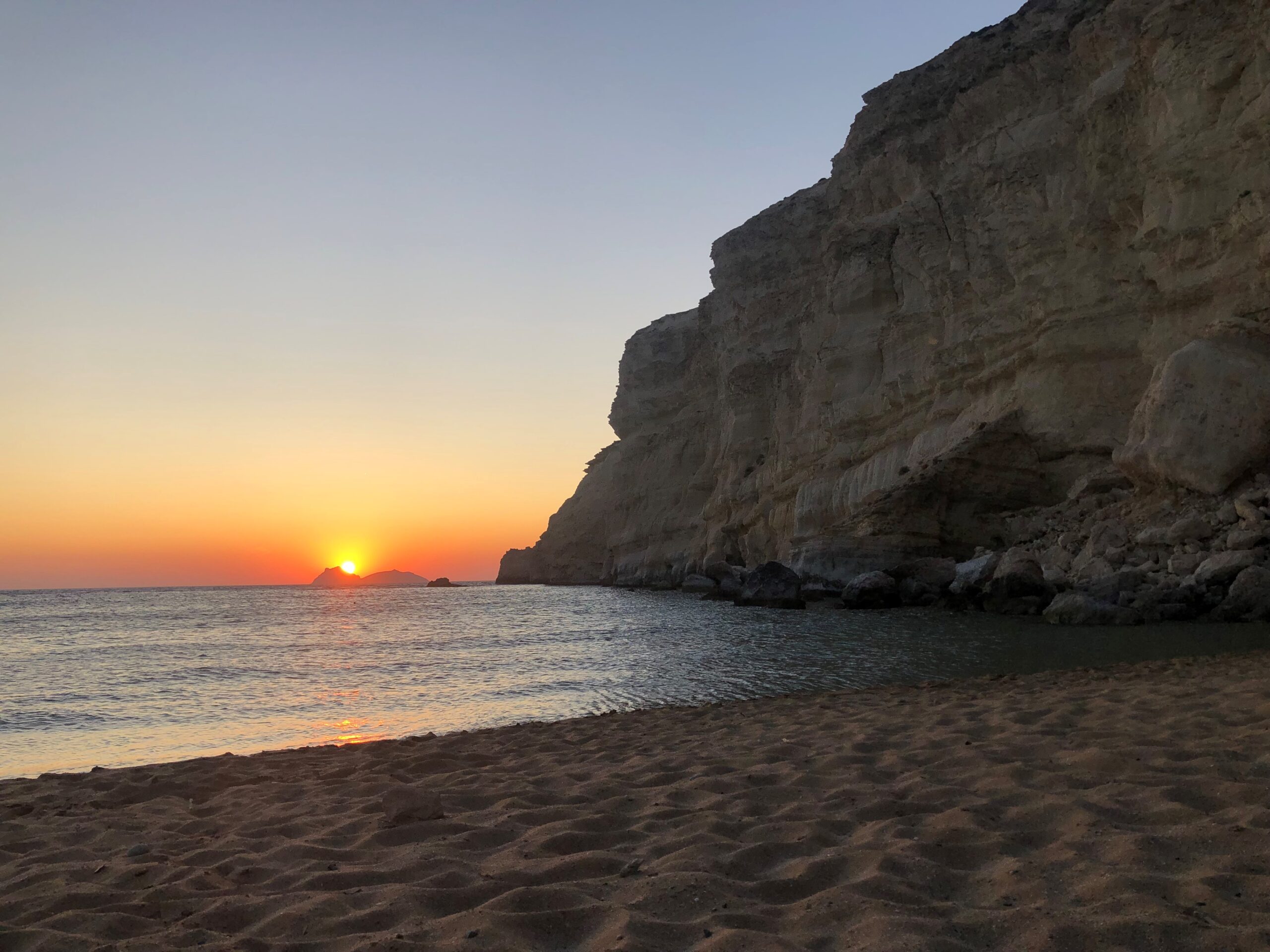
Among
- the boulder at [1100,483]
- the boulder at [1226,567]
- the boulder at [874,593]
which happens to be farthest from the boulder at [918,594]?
the boulder at [1226,567]

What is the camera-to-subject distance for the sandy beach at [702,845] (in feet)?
9.00

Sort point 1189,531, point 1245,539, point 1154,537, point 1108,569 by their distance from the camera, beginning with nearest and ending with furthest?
1. point 1245,539
2. point 1189,531
3. point 1154,537
4. point 1108,569

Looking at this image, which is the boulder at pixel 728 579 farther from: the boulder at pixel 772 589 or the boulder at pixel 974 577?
the boulder at pixel 974 577

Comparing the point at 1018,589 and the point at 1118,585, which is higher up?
the point at 1118,585

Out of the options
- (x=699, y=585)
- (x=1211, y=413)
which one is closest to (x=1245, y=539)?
(x=1211, y=413)

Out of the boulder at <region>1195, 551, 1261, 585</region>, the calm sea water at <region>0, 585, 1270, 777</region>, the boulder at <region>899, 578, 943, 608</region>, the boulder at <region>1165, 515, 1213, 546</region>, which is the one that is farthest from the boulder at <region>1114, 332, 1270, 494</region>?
the boulder at <region>899, 578, 943, 608</region>

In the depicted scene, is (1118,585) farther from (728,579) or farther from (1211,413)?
(728,579)

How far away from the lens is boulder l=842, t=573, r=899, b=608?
951 inches

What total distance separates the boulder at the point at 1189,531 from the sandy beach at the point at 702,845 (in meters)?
13.7

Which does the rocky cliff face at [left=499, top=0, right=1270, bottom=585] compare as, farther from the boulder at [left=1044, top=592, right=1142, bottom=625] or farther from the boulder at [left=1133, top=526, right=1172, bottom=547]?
the boulder at [left=1044, top=592, right=1142, bottom=625]

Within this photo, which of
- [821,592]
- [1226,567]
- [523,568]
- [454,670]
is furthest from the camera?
[523,568]

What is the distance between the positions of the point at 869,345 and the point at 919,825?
3330 cm

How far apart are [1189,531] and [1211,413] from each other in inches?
107

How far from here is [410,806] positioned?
14.0 feet
